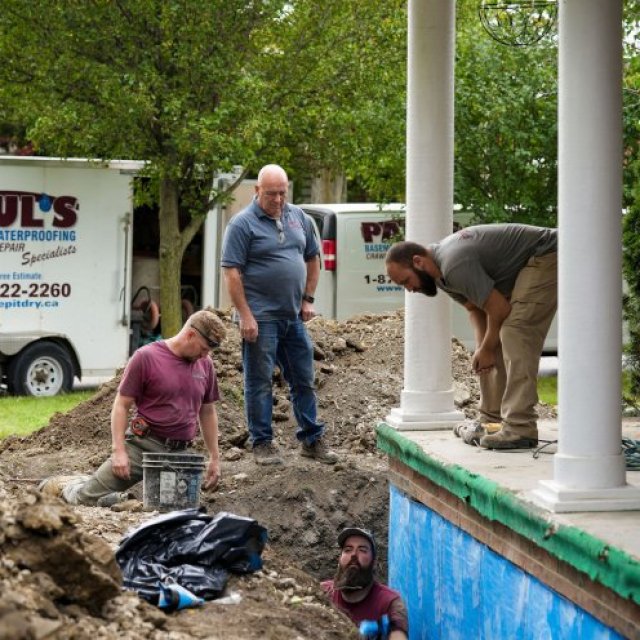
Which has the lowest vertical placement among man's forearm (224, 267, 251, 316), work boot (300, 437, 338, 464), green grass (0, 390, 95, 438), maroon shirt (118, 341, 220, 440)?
green grass (0, 390, 95, 438)

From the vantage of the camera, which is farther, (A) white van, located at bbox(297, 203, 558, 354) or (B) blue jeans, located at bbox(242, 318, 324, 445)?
(A) white van, located at bbox(297, 203, 558, 354)

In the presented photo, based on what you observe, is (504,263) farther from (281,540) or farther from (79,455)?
(79,455)

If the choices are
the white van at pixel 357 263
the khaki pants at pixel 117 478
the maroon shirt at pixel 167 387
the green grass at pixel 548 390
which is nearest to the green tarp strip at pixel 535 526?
the maroon shirt at pixel 167 387

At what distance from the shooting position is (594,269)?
6285mm

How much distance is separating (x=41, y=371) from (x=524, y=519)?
41.1ft

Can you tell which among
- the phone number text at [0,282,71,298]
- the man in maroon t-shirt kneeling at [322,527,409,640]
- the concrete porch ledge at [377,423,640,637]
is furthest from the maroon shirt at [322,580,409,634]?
the phone number text at [0,282,71,298]

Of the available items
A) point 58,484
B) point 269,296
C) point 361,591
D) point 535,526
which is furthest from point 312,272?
point 535,526

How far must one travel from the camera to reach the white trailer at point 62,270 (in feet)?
58.7

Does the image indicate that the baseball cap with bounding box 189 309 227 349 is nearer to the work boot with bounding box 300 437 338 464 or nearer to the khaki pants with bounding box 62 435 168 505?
the khaki pants with bounding box 62 435 168 505

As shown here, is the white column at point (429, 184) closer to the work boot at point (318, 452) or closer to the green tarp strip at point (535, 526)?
the green tarp strip at point (535, 526)

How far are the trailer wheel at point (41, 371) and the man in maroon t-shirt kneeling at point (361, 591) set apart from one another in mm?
10280

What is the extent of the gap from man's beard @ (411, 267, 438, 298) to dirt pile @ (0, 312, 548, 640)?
1708 mm

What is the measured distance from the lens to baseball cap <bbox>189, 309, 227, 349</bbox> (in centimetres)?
863

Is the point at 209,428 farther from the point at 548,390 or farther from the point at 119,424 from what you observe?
the point at 548,390
